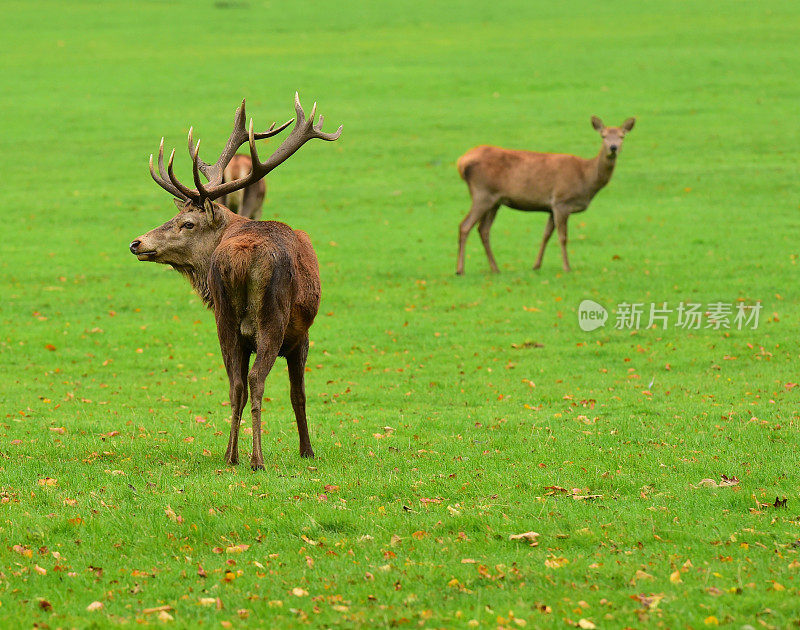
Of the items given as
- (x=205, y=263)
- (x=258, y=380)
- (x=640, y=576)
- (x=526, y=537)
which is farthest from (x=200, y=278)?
(x=640, y=576)

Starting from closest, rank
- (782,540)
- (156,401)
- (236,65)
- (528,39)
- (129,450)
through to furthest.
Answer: (782,540)
(129,450)
(156,401)
(236,65)
(528,39)

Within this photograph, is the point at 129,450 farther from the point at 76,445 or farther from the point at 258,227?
the point at 258,227

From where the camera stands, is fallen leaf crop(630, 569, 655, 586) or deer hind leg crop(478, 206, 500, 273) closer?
fallen leaf crop(630, 569, 655, 586)

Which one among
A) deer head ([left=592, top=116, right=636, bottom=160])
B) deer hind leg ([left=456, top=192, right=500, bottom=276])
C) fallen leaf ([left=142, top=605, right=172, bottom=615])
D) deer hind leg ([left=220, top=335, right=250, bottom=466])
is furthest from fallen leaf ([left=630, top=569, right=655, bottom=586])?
deer head ([left=592, top=116, right=636, bottom=160])

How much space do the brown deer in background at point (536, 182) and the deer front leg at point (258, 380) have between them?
40.2ft

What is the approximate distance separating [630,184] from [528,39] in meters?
20.7

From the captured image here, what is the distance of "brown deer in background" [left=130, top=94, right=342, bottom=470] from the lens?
27.2ft

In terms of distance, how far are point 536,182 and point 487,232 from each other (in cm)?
133

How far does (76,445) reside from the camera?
32.0 feet

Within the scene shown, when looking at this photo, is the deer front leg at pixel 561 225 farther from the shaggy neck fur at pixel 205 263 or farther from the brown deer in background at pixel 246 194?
the shaggy neck fur at pixel 205 263

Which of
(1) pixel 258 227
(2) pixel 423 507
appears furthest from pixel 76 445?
(2) pixel 423 507

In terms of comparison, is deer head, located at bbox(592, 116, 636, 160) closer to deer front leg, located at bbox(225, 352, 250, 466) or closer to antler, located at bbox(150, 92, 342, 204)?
antler, located at bbox(150, 92, 342, 204)

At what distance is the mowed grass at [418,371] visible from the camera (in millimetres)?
6184

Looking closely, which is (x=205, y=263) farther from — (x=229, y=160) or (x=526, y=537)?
(x=526, y=537)
